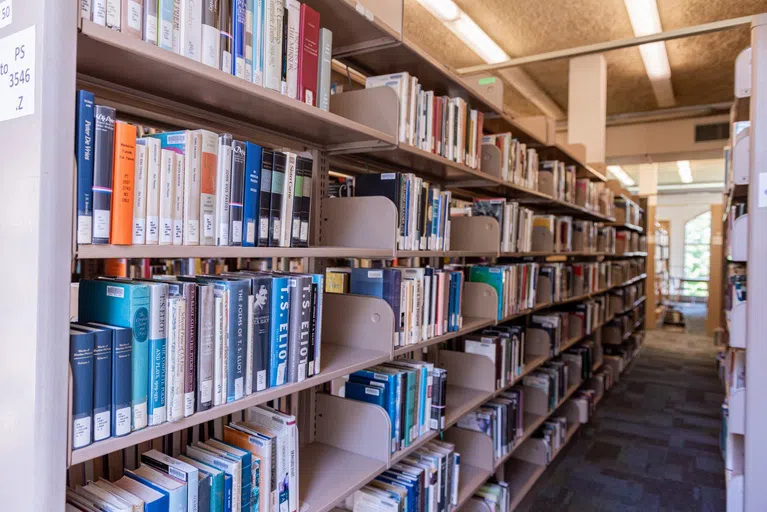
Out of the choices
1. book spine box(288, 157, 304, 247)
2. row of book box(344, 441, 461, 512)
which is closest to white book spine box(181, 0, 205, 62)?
book spine box(288, 157, 304, 247)

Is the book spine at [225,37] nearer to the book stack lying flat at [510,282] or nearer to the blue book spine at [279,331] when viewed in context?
the blue book spine at [279,331]

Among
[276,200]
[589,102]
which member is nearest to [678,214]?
[589,102]

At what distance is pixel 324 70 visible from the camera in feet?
4.84

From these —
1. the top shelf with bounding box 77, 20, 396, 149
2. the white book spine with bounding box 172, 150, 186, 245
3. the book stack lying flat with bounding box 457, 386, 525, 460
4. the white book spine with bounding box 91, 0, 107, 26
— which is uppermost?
the white book spine with bounding box 91, 0, 107, 26

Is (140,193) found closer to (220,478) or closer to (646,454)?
(220,478)

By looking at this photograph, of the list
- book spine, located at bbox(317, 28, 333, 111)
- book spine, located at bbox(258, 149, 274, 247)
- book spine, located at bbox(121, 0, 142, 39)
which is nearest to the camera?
book spine, located at bbox(121, 0, 142, 39)

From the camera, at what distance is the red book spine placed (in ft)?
4.44

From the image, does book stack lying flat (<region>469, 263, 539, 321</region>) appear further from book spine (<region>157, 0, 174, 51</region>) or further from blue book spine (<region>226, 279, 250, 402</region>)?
book spine (<region>157, 0, 174, 51</region>)

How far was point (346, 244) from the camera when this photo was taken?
183cm

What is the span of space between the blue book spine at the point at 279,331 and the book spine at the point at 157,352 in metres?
0.31

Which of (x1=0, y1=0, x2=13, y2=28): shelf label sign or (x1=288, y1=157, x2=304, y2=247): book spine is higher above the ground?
(x1=0, y1=0, x2=13, y2=28): shelf label sign

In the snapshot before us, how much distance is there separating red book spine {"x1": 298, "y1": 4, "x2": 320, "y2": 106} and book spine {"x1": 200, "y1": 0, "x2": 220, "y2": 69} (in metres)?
0.28

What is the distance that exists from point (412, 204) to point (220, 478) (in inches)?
44.4

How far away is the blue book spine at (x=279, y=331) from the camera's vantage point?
4.14 feet
